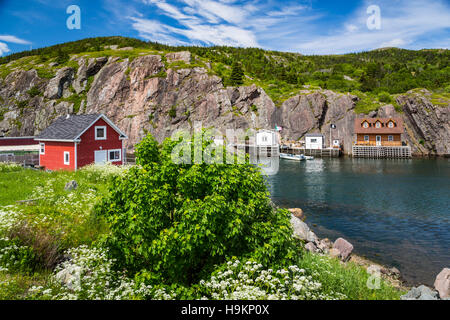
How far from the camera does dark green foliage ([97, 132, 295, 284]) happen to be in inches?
300

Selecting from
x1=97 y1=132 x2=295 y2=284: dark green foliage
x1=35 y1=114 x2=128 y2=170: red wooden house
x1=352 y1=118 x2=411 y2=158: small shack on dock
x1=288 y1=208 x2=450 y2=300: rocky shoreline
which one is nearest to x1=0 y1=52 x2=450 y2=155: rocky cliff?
x1=352 y1=118 x2=411 y2=158: small shack on dock

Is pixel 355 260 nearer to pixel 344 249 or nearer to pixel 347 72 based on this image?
pixel 344 249

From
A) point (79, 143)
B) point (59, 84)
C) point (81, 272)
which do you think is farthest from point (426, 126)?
point (59, 84)

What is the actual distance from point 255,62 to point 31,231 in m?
201

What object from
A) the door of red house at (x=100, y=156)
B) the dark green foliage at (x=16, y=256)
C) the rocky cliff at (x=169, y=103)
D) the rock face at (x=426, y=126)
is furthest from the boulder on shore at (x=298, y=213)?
the rock face at (x=426, y=126)

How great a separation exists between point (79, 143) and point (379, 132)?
8174cm

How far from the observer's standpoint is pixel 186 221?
7598 millimetres

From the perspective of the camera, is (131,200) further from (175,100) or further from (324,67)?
(324,67)

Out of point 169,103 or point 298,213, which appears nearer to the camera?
Answer: point 298,213

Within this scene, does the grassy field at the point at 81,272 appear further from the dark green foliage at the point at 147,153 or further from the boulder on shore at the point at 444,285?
the boulder on shore at the point at 444,285

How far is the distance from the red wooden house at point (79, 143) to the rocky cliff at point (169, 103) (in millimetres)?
56897

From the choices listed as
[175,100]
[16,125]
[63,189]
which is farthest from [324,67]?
[63,189]

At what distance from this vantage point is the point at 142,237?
311 inches

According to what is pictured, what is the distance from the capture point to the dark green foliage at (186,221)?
300 inches
